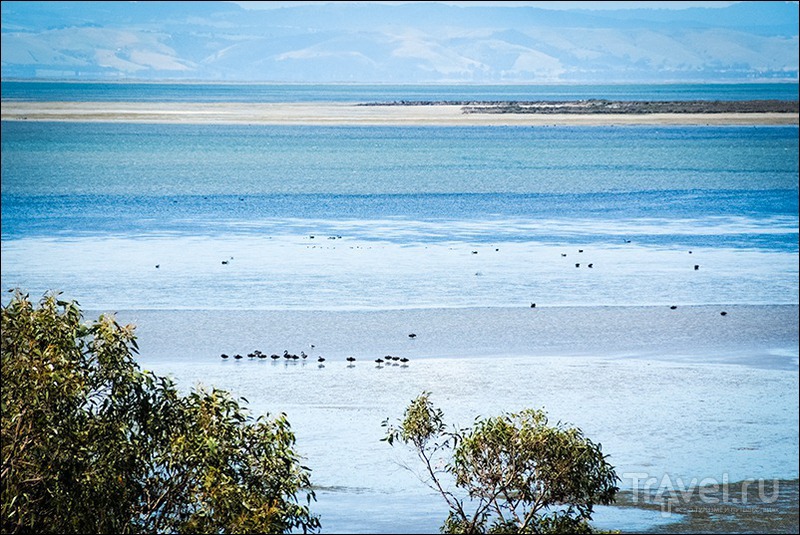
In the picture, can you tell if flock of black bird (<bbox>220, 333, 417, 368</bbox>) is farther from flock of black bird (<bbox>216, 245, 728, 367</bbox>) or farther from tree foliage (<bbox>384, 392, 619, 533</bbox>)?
tree foliage (<bbox>384, 392, 619, 533</bbox>)

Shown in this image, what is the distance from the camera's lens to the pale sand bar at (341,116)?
14738cm

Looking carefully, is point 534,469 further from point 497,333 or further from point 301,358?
point 497,333

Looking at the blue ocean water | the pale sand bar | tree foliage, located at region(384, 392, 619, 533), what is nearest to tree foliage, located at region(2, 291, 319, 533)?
tree foliage, located at region(384, 392, 619, 533)

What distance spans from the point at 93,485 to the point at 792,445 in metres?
14.1

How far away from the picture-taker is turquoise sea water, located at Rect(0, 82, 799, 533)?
A: 68.9 ft

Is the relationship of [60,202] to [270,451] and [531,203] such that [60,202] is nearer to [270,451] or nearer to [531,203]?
[531,203]

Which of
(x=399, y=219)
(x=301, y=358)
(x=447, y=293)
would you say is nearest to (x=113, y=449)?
(x=301, y=358)

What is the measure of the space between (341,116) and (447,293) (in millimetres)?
132323

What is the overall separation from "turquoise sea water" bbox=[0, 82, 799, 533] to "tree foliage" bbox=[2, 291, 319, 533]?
5641mm

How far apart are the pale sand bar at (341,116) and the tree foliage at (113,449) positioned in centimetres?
13592

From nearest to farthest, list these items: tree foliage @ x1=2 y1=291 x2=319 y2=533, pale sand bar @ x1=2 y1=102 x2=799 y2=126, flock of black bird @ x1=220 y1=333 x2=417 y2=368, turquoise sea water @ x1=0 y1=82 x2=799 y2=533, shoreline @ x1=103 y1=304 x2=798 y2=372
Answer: tree foliage @ x1=2 y1=291 x2=319 y2=533 → turquoise sea water @ x1=0 y1=82 x2=799 y2=533 → flock of black bird @ x1=220 y1=333 x2=417 y2=368 → shoreline @ x1=103 y1=304 x2=798 y2=372 → pale sand bar @ x1=2 y1=102 x2=799 y2=126

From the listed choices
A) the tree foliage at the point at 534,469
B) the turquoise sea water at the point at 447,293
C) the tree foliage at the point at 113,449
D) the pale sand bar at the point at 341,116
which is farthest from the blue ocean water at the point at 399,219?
the pale sand bar at the point at 341,116

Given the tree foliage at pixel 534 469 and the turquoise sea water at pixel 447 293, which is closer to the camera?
the tree foliage at pixel 534 469

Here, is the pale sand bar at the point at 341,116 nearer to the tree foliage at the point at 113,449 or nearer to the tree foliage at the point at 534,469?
the tree foliage at the point at 534,469
